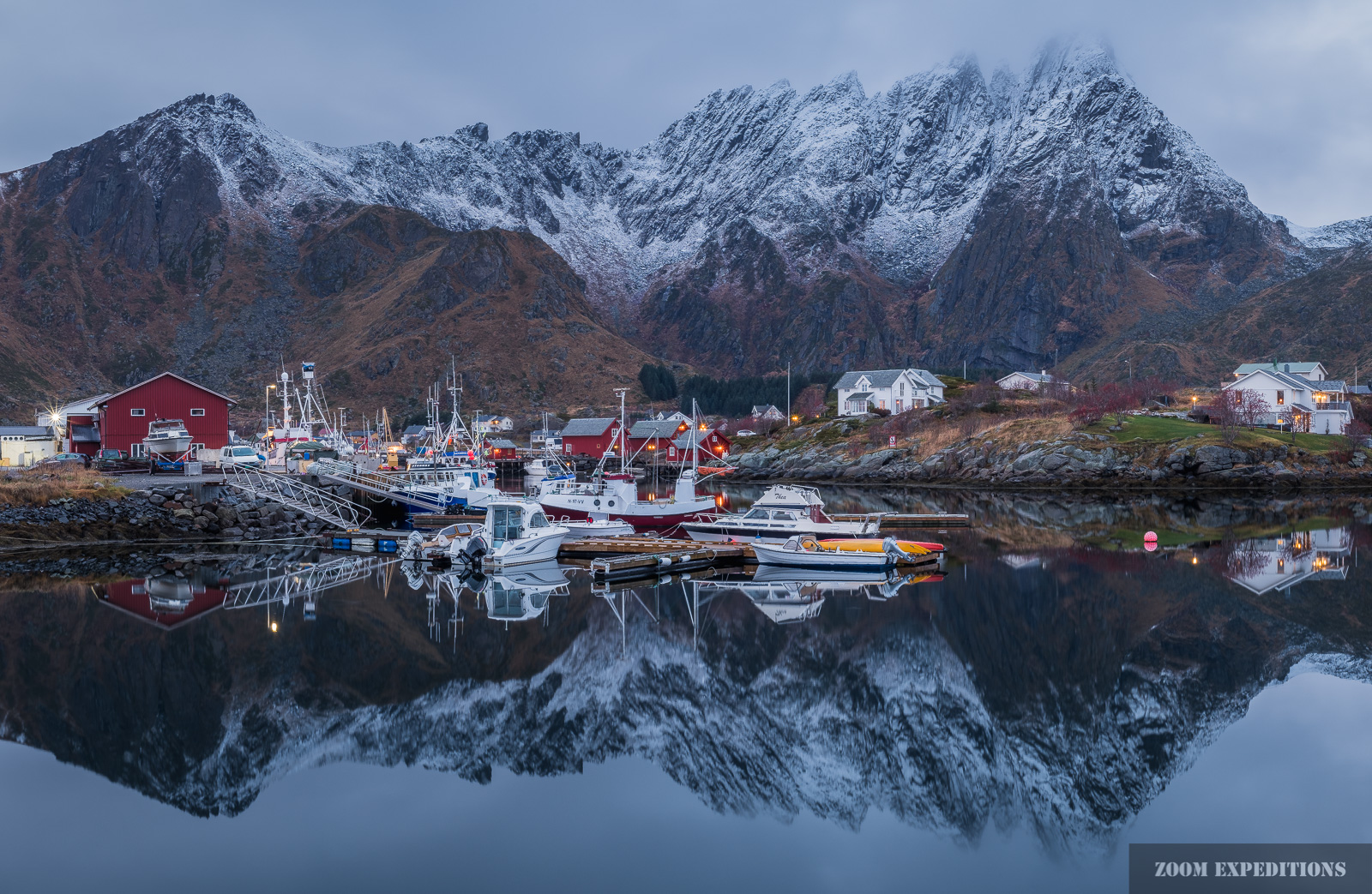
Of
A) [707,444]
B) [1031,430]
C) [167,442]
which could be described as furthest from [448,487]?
[707,444]

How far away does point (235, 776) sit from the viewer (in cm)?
1794

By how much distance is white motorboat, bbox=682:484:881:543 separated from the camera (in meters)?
43.6

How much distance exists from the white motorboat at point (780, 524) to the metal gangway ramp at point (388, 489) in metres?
18.2

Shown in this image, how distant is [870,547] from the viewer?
129 feet

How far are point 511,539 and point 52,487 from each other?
22.6 metres

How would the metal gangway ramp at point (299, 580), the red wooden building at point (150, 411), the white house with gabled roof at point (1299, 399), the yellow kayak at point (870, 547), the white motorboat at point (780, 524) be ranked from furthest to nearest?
the white house with gabled roof at point (1299, 399), the red wooden building at point (150, 411), the white motorboat at point (780, 524), the yellow kayak at point (870, 547), the metal gangway ramp at point (299, 580)

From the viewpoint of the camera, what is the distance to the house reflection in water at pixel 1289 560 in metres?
35.5

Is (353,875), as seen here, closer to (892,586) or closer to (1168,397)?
(892,586)

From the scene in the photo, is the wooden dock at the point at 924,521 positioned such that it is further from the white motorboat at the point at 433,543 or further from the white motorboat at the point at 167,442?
the white motorboat at the point at 167,442

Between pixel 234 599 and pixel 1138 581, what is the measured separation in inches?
1256

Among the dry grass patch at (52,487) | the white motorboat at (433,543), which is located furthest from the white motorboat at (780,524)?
the dry grass patch at (52,487)

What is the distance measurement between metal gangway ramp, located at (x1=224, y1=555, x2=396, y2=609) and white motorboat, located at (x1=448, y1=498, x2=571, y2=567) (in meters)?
4.01

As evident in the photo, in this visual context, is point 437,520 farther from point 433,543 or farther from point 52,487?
point 52,487

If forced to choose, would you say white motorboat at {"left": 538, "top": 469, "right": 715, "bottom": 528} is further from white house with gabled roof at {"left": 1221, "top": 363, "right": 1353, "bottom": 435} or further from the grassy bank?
white house with gabled roof at {"left": 1221, "top": 363, "right": 1353, "bottom": 435}
